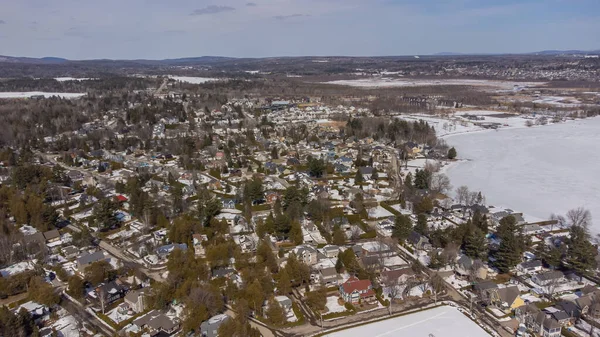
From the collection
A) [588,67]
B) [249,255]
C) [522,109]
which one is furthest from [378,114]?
[588,67]

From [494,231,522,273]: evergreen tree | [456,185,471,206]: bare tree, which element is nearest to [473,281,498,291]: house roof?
[494,231,522,273]: evergreen tree

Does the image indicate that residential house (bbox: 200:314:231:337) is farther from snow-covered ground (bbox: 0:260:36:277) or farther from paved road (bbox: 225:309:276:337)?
snow-covered ground (bbox: 0:260:36:277)

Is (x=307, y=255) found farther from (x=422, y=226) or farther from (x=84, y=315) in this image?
(x=84, y=315)

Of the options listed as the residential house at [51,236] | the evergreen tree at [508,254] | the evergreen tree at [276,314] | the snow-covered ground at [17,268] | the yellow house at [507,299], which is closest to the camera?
the evergreen tree at [276,314]

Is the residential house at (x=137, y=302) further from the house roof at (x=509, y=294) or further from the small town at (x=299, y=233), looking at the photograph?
the house roof at (x=509, y=294)

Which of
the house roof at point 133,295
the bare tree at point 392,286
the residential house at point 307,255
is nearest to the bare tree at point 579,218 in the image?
the bare tree at point 392,286

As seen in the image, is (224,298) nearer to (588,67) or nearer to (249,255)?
(249,255)
